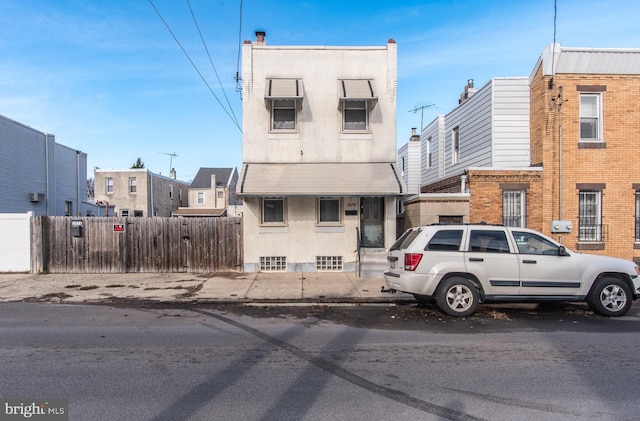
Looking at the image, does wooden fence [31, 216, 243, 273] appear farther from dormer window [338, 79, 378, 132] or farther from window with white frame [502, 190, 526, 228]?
window with white frame [502, 190, 526, 228]

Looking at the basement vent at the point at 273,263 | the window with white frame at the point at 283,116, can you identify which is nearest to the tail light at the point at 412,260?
the basement vent at the point at 273,263

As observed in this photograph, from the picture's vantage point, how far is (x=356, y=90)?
42.4ft

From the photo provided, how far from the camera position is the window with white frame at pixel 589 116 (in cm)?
1355

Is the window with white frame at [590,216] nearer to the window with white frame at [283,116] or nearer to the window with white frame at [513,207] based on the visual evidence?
the window with white frame at [513,207]

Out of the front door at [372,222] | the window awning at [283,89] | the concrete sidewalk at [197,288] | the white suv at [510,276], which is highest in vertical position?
the window awning at [283,89]

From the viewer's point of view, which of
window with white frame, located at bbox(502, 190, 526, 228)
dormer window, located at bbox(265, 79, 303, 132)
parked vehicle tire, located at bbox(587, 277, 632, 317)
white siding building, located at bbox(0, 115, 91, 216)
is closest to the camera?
parked vehicle tire, located at bbox(587, 277, 632, 317)

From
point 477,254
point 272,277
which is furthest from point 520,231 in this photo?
point 272,277

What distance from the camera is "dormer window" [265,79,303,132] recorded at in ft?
42.0

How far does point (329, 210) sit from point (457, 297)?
629cm

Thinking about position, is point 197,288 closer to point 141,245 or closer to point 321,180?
point 141,245

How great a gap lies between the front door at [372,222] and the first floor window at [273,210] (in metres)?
2.64

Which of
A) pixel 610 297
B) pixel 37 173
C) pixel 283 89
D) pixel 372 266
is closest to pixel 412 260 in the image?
pixel 610 297

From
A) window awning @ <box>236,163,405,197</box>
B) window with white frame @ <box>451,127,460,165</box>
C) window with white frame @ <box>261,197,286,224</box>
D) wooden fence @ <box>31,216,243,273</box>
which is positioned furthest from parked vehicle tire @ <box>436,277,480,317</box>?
window with white frame @ <box>451,127,460,165</box>

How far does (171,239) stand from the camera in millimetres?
13375
